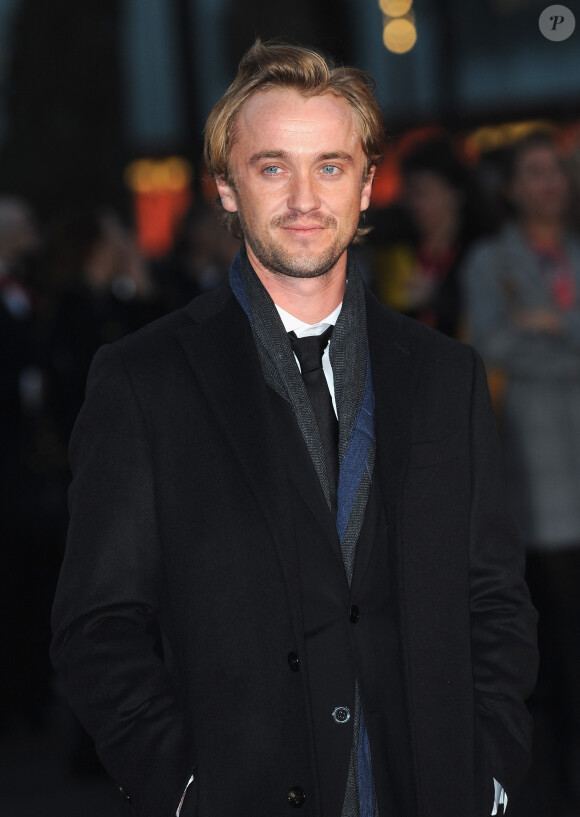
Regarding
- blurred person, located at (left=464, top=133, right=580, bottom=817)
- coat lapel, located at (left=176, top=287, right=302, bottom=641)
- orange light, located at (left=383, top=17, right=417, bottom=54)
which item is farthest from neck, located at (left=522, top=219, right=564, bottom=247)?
orange light, located at (left=383, top=17, right=417, bottom=54)

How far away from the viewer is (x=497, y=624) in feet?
9.20

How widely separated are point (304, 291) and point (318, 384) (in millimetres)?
204

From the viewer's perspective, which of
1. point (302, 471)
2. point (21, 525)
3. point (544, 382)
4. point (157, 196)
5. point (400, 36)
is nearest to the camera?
point (302, 471)

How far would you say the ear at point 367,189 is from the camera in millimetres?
2970

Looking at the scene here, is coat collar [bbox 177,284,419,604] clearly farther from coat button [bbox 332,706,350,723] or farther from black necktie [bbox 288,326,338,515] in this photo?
coat button [bbox 332,706,350,723]

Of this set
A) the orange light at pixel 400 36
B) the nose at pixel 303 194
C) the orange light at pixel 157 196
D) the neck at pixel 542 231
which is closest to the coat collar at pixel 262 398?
the nose at pixel 303 194

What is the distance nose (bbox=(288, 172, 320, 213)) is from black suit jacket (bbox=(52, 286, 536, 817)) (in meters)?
0.27

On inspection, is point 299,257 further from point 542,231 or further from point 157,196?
point 157,196

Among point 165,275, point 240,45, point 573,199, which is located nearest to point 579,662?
point 573,199

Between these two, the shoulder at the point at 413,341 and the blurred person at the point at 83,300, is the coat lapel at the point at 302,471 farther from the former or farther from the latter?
the blurred person at the point at 83,300

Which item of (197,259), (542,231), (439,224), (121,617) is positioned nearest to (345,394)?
(121,617)

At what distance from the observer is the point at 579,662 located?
5.58 m

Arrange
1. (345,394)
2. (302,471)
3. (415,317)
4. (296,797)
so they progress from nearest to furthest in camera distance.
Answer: (296,797) < (302,471) < (345,394) < (415,317)

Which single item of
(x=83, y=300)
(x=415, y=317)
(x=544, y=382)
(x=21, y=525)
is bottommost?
(x=21, y=525)
